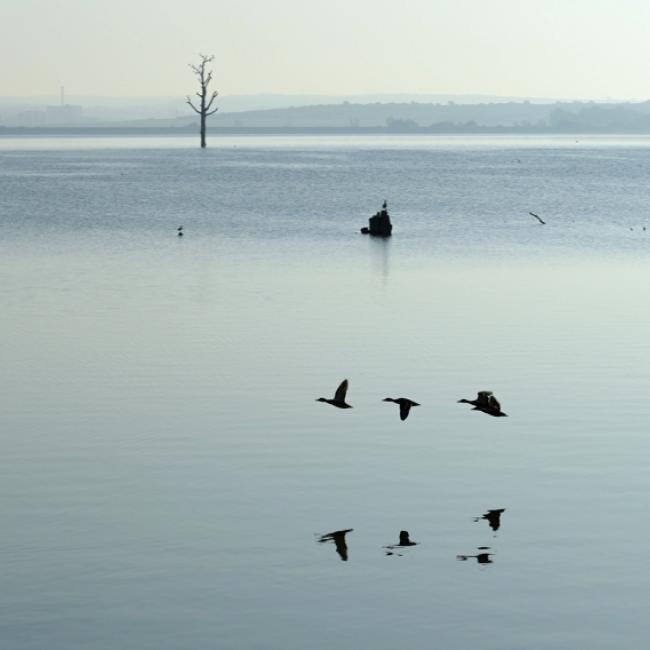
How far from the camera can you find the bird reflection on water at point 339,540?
20.6 meters

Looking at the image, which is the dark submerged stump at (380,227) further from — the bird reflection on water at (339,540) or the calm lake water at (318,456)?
the bird reflection on water at (339,540)

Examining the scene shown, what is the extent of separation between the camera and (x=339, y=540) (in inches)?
830

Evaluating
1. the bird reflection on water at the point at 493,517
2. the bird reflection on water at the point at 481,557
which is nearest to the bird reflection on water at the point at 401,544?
the bird reflection on water at the point at 481,557

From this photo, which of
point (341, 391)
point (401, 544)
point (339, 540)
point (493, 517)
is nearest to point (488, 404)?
point (341, 391)

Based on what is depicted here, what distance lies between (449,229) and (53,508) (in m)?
59.6

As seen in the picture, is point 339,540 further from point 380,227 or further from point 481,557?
point 380,227

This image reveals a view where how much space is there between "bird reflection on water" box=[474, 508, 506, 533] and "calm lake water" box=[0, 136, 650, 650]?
0.13 m

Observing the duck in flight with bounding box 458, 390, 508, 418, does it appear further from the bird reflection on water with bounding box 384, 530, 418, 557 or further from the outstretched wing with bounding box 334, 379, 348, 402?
the bird reflection on water with bounding box 384, 530, 418, 557

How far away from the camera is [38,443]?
26.7 metres

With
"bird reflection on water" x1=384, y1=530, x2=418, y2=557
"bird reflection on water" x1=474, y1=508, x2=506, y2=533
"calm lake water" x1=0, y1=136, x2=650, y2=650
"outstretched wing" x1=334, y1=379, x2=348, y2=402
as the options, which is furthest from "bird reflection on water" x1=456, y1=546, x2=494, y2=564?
"outstretched wing" x1=334, y1=379, x2=348, y2=402

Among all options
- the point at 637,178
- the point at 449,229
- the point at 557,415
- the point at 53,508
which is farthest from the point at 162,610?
the point at 637,178

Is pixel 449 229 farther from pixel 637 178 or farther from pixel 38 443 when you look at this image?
pixel 637 178

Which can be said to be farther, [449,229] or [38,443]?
[449,229]

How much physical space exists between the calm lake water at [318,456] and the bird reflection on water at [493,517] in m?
0.13
